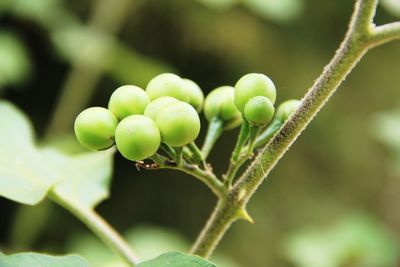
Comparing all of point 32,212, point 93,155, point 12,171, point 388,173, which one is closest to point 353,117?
point 388,173

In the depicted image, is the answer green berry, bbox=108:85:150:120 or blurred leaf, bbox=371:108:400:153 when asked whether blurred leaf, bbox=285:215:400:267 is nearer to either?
blurred leaf, bbox=371:108:400:153

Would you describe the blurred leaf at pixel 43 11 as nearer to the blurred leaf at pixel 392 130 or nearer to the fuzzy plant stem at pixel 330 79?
the blurred leaf at pixel 392 130

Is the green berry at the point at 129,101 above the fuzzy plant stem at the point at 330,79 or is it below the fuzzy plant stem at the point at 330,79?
below

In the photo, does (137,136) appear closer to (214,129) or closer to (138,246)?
(214,129)

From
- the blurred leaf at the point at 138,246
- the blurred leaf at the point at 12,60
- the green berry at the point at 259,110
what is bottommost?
the blurred leaf at the point at 138,246

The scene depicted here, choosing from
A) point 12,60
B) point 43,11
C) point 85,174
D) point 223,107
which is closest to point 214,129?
point 223,107

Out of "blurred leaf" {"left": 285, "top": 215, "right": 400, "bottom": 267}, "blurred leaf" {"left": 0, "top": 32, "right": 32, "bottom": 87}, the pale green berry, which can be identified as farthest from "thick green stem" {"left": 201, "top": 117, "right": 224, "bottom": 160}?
"blurred leaf" {"left": 0, "top": 32, "right": 32, "bottom": 87}

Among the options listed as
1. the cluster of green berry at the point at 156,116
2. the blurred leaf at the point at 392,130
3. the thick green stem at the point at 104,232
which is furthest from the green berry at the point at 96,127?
the blurred leaf at the point at 392,130

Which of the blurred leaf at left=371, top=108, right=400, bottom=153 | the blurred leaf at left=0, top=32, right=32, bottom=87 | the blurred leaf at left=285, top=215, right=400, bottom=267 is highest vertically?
the blurred leaf at left=371, top=108, right=400, bottom=153
